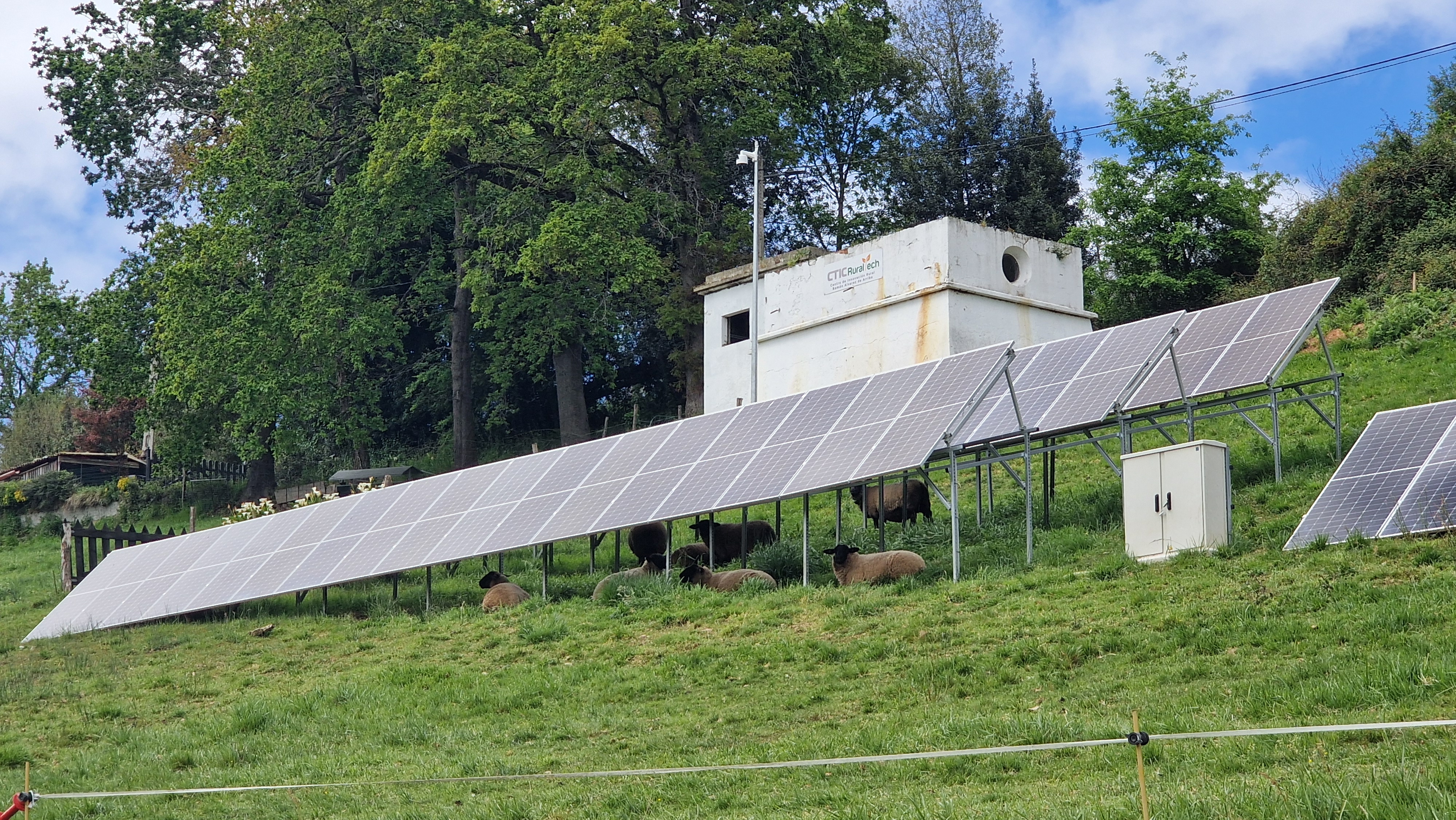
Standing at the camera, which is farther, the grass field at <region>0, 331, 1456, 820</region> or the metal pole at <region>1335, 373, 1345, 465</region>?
the metal pole at <region>1335, 373, 1345, 465</region>

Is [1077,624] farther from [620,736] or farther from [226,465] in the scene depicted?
[226,465]

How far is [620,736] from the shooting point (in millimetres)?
13969

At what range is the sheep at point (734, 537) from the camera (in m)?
25.1

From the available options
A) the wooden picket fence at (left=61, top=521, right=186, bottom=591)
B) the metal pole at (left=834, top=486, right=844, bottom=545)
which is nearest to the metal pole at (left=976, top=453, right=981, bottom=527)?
the metal pole at (left=834, top=486, right=844, bottom=545)

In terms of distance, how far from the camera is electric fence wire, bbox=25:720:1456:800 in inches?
336

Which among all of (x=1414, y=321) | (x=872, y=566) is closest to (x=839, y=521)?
(x=872, y=566)

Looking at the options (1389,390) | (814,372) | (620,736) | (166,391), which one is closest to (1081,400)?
(1389,390)

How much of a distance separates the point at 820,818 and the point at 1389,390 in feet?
67.0

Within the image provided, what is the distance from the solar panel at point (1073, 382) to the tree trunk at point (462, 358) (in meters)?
25.6

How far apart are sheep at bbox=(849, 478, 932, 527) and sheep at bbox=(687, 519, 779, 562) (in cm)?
167

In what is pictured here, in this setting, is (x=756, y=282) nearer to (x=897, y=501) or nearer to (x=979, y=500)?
(x=897, y=501)

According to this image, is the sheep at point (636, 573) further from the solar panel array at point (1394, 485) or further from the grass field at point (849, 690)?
the solar panel array at point (1394, 485)

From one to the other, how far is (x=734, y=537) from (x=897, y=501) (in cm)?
288

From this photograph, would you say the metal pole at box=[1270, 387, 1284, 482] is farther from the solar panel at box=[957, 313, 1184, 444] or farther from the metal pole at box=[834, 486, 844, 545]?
the metal pole at box=[834, 486, 844, 545]
